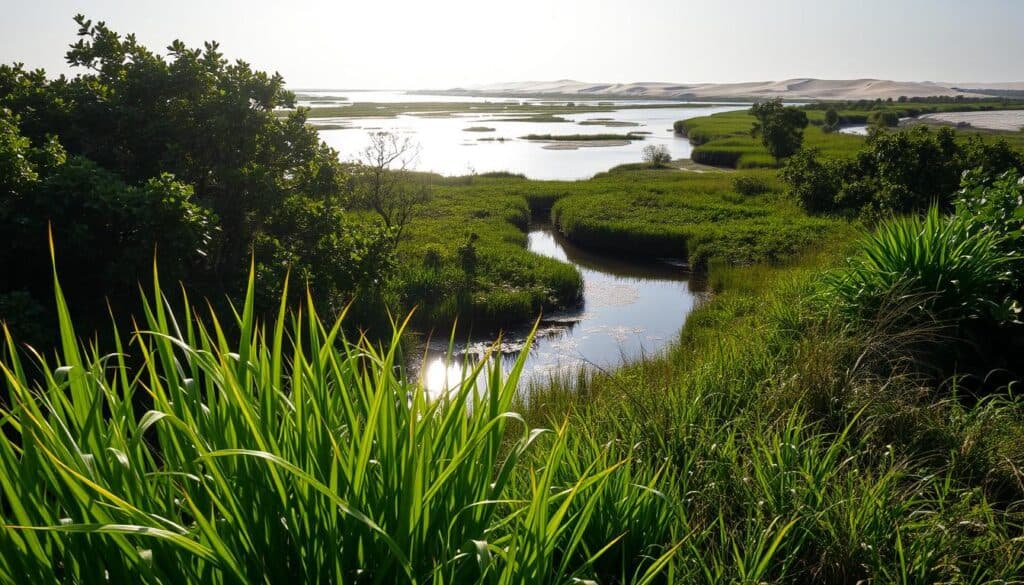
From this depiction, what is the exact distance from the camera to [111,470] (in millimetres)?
1990

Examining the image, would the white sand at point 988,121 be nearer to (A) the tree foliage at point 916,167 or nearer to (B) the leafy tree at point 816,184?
(B) the leafy tree at point 816,184

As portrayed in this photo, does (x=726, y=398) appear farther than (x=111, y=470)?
Yes

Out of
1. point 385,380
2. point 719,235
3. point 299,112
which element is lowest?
point 719,235

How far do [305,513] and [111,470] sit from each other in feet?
1.87

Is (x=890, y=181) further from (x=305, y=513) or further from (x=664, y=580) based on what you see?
(x=305, y=513)

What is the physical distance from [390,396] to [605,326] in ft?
38.6

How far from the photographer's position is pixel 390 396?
2111 mm

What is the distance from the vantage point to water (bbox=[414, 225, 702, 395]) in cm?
1144

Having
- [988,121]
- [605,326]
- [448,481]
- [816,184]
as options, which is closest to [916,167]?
[816,184]

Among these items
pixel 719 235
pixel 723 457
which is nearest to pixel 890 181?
pixel 719 235

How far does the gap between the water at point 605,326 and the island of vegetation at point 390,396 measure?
748 millimetres

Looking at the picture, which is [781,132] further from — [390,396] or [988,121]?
[390,396]

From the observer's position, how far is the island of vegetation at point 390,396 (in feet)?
6.46

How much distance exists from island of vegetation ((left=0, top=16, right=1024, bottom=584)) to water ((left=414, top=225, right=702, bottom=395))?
75 cm
